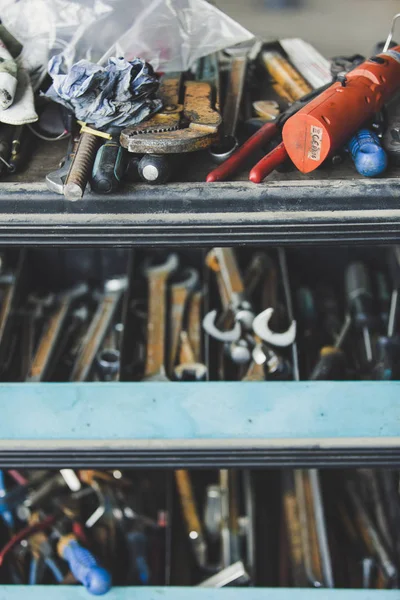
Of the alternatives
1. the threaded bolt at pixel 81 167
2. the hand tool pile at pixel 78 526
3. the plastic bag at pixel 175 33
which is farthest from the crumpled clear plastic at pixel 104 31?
the hand tool pile at pixel 78 526

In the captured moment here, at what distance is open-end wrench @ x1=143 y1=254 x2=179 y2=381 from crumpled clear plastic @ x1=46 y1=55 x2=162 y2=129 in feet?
1.90

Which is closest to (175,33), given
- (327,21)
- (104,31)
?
(104,31)

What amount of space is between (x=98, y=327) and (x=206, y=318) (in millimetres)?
293

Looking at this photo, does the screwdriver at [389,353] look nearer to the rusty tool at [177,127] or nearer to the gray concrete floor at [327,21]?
the rusty tool at [177,127]

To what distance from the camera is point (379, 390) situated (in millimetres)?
1130

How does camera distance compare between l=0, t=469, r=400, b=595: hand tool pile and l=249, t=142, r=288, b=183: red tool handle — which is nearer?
l=249, t=142, r=288, b=183: red tool handle

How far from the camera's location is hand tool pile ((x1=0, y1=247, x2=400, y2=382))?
1.40 metres

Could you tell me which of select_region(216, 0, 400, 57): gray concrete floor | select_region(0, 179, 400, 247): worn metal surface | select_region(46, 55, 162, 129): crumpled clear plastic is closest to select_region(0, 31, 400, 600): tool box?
select_region(0, 179, 400, 247): worn metal surface

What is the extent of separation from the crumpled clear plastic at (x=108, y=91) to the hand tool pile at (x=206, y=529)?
0.91 meters

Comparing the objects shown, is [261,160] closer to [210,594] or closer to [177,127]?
[177,127]

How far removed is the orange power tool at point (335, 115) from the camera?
3.03 ft

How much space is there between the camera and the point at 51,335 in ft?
5.02

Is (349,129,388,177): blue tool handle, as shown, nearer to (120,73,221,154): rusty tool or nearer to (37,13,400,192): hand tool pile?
(37,13,400,192): hand tool pile

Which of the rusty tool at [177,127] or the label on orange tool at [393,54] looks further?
the label on orange tool at [393,54]
